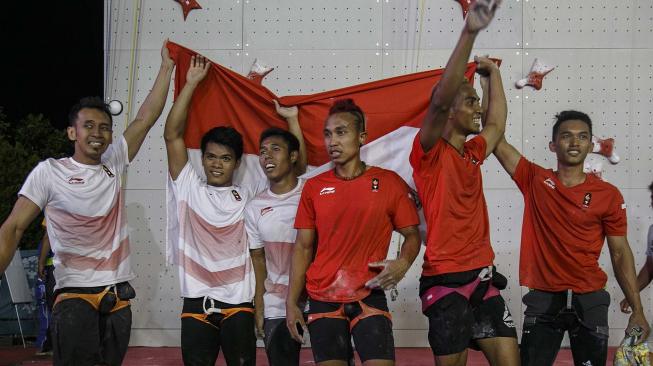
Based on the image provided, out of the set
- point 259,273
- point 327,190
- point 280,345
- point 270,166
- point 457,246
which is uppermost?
point 270,166

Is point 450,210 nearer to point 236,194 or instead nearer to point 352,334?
point 352,334

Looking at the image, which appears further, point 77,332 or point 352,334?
point 77,332

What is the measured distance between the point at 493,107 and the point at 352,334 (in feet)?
4.96

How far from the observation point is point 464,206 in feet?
12.8

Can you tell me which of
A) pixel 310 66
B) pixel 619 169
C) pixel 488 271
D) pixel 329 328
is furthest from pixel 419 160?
pixel 619 169

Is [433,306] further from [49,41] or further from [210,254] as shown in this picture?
[49,41]

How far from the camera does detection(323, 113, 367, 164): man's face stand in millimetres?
3943

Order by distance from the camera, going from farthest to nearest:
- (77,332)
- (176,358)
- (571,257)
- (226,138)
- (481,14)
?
(176,358) < (226,138) < (571,257) < (77,332) < (481,14)

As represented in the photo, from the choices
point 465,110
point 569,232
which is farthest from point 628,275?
point 465,110

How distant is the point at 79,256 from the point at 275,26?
357cm

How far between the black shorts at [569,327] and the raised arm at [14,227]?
2736mm

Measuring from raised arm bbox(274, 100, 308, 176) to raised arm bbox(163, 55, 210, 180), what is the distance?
52 cm

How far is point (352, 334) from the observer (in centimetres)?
384

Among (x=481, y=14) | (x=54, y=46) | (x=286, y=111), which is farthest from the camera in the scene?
(x=54, y=46)
